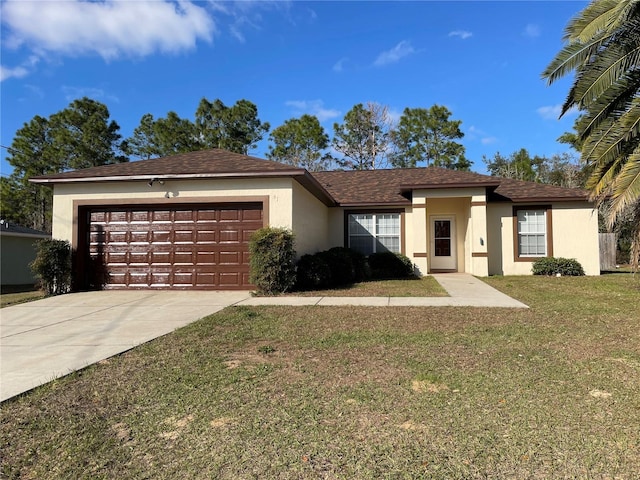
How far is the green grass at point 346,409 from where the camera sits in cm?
273

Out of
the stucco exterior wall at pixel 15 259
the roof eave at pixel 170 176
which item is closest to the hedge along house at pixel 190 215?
the roof eave at pixel 170 176

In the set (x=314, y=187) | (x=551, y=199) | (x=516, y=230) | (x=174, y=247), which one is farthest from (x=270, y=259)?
(x=551, y=199)

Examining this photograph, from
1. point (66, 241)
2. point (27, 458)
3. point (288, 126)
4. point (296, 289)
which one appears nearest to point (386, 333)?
point (27, 458)

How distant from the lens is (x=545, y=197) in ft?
50.0

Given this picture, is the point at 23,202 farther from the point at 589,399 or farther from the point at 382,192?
the point at 589,399

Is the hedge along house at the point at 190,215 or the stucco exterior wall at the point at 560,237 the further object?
the stucco exterior wall at the point at 560,237

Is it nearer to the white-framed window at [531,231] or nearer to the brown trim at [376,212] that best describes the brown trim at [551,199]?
the white-framed window at [531,231]

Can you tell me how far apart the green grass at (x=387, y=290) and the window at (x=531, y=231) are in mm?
5328

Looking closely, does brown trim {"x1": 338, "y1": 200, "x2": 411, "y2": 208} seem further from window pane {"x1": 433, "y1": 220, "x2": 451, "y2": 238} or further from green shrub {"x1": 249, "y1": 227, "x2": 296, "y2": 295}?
green shrub {"x1": 249, "y1": 227, "x2": 296, "y2": 295}

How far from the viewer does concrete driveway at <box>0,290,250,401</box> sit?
189 inches

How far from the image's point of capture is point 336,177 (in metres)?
20.2

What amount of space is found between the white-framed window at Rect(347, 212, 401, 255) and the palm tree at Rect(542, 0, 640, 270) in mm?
7424

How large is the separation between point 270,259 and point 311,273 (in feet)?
5.12

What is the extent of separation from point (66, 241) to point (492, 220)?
1499 cm
